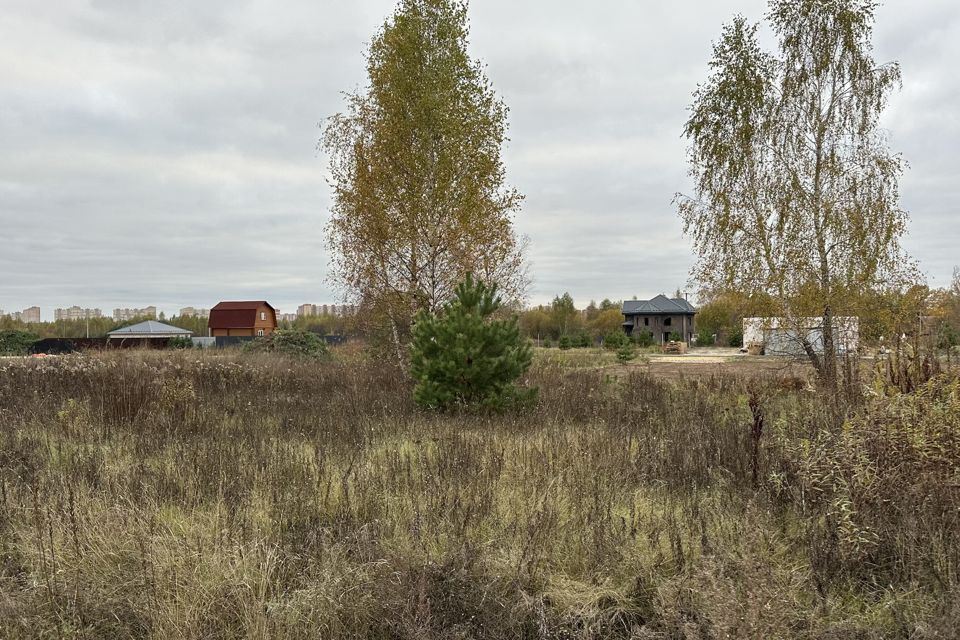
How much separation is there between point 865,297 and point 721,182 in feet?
13.2

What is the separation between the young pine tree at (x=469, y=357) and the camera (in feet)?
25.9

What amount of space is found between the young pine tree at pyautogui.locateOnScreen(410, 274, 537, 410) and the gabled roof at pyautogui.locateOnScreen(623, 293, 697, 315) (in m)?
53.2

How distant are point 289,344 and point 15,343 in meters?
15.9

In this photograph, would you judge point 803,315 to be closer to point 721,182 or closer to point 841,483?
point 721,182

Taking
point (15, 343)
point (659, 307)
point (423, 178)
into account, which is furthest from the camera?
point (659, 307)

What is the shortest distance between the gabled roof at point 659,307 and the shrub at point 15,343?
162 ft

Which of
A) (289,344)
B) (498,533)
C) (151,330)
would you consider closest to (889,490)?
(498,533)

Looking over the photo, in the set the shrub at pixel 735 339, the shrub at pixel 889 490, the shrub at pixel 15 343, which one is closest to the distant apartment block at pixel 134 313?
the shrub at pixel 15 343

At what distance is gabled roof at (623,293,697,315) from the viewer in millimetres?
58219

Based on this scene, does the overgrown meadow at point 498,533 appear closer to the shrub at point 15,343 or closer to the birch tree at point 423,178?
the birch tree at point 423,178

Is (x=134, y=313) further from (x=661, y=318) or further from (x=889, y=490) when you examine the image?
(x=889, y=490)

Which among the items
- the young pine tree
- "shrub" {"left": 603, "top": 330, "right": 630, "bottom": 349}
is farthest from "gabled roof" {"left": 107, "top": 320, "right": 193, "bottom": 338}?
the young pine tree

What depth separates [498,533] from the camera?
12.6ft

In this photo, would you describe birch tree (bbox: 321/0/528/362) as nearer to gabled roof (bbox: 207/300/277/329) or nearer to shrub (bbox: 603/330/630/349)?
shrub (bbox: 603/330/630/349)
